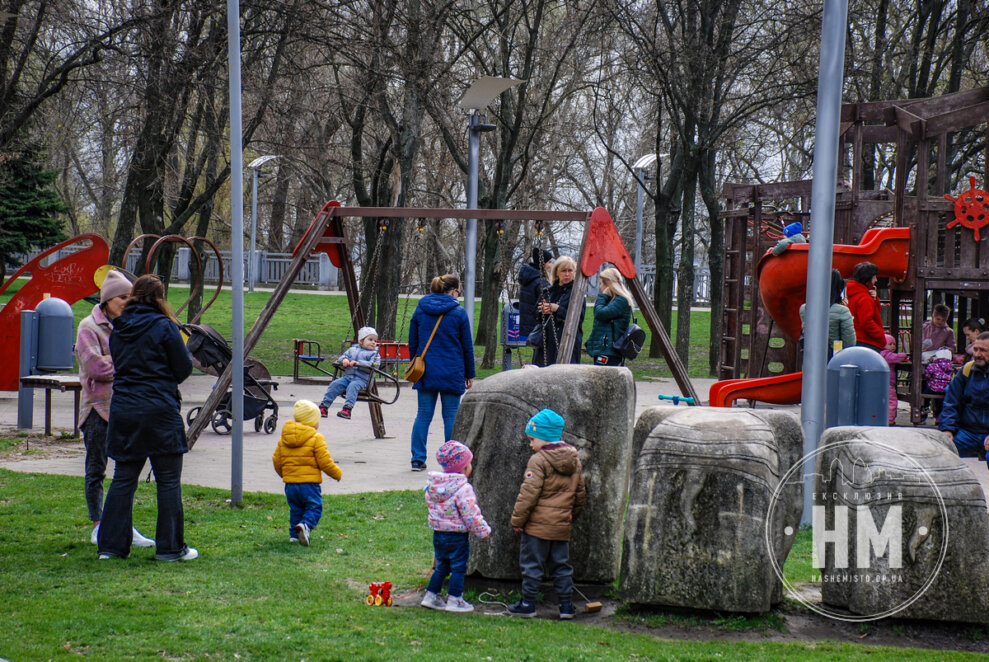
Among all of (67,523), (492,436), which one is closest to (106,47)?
(67,523)

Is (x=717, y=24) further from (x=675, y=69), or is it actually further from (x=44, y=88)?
(x=44, y=88)

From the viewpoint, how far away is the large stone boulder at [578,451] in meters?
6.05

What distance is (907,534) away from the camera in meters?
5.31

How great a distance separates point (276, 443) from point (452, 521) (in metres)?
6.29

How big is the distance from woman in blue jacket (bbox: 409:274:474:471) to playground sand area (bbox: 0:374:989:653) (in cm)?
54

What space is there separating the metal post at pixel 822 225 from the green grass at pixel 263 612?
107 inches

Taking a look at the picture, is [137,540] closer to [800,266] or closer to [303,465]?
[303,465]

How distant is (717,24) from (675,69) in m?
1.39

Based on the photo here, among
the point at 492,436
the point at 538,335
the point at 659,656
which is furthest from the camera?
the point at 538,335

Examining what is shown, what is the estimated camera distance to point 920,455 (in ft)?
18.0

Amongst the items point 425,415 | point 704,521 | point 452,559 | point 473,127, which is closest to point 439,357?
point 425,415

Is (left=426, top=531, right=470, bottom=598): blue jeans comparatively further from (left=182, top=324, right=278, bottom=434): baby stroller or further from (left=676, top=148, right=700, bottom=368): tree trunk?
(left=676, top=148, right=700, bottom=368): tree trunk

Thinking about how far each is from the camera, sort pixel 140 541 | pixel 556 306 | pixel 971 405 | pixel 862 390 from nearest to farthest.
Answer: pixel 140 541
pixel 862 390
pixel 971 405
pixel 556 306

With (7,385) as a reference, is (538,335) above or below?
above
